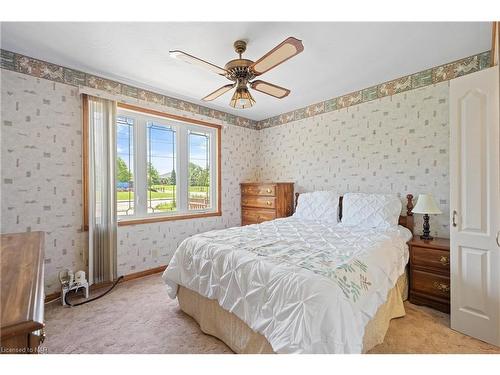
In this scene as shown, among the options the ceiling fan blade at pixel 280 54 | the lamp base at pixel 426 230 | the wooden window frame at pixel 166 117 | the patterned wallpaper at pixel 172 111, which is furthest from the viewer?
the wooden window frame at pixel 166 117

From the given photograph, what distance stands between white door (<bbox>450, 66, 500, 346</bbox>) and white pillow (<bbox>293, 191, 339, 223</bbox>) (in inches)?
51.8

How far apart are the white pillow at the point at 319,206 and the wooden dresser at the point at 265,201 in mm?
355

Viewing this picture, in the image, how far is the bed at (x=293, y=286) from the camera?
1164 mm

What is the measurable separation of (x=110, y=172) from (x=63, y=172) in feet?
1.41

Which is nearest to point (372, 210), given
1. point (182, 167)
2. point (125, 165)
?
point (182, 167)

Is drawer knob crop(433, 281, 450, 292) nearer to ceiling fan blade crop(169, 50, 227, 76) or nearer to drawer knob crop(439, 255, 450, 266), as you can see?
drawer knob crop(439, 255, 450, 266)

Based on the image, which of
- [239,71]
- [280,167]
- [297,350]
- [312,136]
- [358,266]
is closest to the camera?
[297,350]

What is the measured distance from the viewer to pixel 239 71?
6.13 ft

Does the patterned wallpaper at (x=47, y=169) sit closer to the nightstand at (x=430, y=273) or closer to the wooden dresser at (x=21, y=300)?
the wooden dresser at (x=21, y=300)

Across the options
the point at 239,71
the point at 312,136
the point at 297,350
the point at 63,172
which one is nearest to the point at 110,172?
the point at 63,172

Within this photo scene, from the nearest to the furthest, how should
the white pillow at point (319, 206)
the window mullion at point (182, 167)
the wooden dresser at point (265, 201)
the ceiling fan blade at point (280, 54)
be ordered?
the ceiling fan blade at point (280, 54), the white pillow at point (319, 206), the window mullion at point (182, 167), the wooden dresser at point (265, 201)

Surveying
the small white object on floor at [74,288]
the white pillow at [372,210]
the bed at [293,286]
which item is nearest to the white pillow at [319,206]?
the white pillow at [372,210]

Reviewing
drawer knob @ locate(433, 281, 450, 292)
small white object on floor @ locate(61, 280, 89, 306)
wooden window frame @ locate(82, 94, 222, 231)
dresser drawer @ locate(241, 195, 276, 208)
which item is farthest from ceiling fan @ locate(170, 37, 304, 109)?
small white object on floor @ locate(61, 280, 89, 306)
